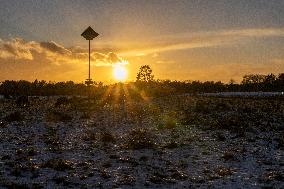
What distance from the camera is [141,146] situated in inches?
851

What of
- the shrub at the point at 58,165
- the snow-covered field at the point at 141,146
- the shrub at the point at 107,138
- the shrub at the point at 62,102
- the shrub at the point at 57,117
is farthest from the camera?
the shrub at the point at 62,102

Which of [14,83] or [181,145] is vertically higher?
[14,83]

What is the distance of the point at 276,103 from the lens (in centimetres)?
3581

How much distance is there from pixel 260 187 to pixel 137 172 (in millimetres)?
4983

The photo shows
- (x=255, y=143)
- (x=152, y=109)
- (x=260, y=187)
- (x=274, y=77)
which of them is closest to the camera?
(x=260, y=187)

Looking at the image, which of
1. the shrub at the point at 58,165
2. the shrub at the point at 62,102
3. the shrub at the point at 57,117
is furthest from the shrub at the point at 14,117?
the shrub at the point at 58,165

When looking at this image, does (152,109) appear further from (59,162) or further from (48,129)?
(59,162)

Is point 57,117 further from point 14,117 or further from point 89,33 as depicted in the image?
point 89,33

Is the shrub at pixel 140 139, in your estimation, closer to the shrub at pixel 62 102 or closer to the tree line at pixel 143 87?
the shrub at pixel 62 102

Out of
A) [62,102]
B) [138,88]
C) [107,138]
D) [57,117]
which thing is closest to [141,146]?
[107,138]

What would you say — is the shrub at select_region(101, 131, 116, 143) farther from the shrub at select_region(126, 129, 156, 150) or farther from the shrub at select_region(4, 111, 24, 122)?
the shrub at select_region(4, 111, 24, 122)

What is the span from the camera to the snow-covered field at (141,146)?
56.6 ft

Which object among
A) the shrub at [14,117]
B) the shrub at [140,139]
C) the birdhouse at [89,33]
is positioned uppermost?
the birdhouse at [89,33]

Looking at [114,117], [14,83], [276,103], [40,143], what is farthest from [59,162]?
[14,83]
